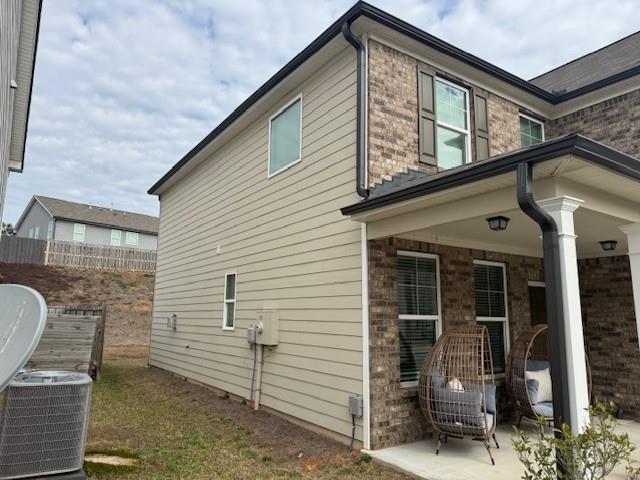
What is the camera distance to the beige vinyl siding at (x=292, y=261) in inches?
231

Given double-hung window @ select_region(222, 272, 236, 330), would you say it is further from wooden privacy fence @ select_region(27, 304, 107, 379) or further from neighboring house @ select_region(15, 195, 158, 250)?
neighboring house @ select_region(15, 195, 158, 250)

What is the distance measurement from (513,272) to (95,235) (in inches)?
1171

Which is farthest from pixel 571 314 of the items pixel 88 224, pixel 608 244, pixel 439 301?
pixel 88 224

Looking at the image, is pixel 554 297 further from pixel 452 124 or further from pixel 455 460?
pixel 452 124

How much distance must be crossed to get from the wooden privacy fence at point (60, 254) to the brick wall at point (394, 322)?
2118 cm

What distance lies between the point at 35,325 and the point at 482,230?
4.82m

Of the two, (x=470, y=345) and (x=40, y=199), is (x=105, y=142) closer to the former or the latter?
(x=40, y=199)

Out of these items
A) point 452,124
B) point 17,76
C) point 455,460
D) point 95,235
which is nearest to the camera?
point 455,460

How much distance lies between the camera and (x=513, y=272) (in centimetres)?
693

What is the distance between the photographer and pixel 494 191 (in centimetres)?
410

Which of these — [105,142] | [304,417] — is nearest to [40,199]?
[105,142]

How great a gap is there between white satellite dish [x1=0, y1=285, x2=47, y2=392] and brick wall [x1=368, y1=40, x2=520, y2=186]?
13.0ft

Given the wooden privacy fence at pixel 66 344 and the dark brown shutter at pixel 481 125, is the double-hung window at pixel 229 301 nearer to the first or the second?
the wooden privacy fence at pixel 66 344

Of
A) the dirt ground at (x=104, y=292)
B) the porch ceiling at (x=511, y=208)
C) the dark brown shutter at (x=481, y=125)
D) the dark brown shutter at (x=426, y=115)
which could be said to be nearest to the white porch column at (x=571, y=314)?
the porch ceiling at (x=511, y=208)
